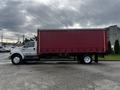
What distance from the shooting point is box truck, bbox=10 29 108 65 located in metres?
22.4

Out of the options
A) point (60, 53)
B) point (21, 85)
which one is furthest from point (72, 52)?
point (21, 85)

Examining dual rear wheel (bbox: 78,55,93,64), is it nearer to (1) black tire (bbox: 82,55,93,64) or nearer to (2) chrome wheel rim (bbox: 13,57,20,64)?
(1) black tire (bbox: 82,55,93,64)

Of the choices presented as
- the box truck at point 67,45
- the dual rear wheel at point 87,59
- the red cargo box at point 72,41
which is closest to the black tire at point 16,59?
the box truck at point 67,45

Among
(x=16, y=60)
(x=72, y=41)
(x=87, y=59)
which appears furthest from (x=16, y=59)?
(x=87, y=59)

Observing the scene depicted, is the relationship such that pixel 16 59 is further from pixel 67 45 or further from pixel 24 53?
pixel 67 45

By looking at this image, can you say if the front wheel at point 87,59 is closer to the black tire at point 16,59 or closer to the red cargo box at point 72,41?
the red cargo box at point 72,41

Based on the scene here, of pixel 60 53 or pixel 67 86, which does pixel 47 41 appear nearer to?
pixel 60 53

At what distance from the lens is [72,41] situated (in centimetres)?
2244

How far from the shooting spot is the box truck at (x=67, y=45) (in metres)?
22.4

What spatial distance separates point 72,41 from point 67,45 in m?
0.57

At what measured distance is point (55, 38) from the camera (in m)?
22.6

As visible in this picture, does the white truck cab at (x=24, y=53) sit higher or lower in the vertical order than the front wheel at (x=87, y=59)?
higher

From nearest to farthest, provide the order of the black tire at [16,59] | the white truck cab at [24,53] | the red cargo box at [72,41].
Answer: the red cargo box at [72,41], the black tire at [16,59], the white truck cab at [24,53]

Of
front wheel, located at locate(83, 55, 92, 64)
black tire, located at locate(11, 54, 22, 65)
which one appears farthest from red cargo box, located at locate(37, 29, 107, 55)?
black tire, located at locate(11, 54, 22, 65)
